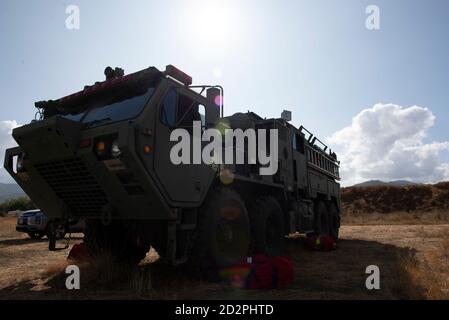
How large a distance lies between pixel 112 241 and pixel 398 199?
3954 centimetres

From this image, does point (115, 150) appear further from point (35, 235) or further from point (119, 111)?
point (35, 235)

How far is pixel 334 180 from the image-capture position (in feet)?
46.8

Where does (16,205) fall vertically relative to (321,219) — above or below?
above

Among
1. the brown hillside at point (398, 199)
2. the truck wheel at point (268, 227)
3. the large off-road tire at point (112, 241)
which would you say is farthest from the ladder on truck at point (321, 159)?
→ the brown hillside at point (398, 199)

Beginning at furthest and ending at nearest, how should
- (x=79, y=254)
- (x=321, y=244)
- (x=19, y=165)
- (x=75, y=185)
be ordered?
(x=321, y=244) < (x=79, y=254) < (x=19, y=165) < (x=75, y=185)

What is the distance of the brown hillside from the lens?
38.1 meters

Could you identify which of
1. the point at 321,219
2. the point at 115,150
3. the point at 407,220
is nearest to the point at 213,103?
the point at 115,150

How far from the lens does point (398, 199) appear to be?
4041 cm

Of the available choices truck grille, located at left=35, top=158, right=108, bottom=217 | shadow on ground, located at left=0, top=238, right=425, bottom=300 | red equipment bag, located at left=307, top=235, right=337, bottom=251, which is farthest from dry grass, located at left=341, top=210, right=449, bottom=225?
truck grille, located at left=35, top=158, right=108, bottom=217

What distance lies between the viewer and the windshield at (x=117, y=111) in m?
4.84

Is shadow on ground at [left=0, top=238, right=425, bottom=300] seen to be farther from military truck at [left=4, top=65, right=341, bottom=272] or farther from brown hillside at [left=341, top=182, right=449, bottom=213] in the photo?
brown hillside at [left=341, top=182, right=449, bottom=213]

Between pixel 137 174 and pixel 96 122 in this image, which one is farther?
pixel 96 122

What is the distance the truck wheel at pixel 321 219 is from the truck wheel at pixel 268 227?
3589 millimetres
